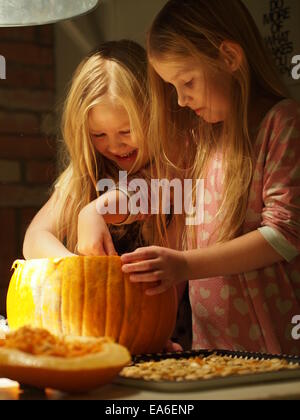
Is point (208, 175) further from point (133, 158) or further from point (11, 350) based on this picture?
point (11, 350)

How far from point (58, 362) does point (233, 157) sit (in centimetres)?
60

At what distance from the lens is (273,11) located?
1.25 meters

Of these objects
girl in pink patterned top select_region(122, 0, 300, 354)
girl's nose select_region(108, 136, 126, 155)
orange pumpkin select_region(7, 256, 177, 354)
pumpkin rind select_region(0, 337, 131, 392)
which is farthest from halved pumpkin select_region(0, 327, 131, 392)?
girl's nose select_region(108, 136, 126, 155)

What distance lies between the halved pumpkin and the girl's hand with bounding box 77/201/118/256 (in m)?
0.43

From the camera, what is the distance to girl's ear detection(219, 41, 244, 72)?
1200 mm

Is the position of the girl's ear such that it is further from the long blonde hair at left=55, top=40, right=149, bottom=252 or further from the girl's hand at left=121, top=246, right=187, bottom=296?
the girl's hand at left=121, top=246, right=187, bottom=296

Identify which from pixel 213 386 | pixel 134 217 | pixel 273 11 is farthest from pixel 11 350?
pixel 273 11

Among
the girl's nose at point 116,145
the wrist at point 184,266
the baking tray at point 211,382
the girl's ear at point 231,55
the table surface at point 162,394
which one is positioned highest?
the girl's ear at point 231,55

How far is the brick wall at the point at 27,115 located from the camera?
4.09 ft

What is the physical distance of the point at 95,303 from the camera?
98 cm

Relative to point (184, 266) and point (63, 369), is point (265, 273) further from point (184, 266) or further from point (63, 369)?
point (63, 369)

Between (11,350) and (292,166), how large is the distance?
574mm

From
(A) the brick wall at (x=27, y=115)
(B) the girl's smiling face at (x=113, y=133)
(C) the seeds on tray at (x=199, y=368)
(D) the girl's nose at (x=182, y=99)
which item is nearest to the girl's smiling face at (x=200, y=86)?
(D) the girl's nose at (x=182, y=99)

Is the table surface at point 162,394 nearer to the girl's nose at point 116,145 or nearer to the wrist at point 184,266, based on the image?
the wrist at point 184,266
